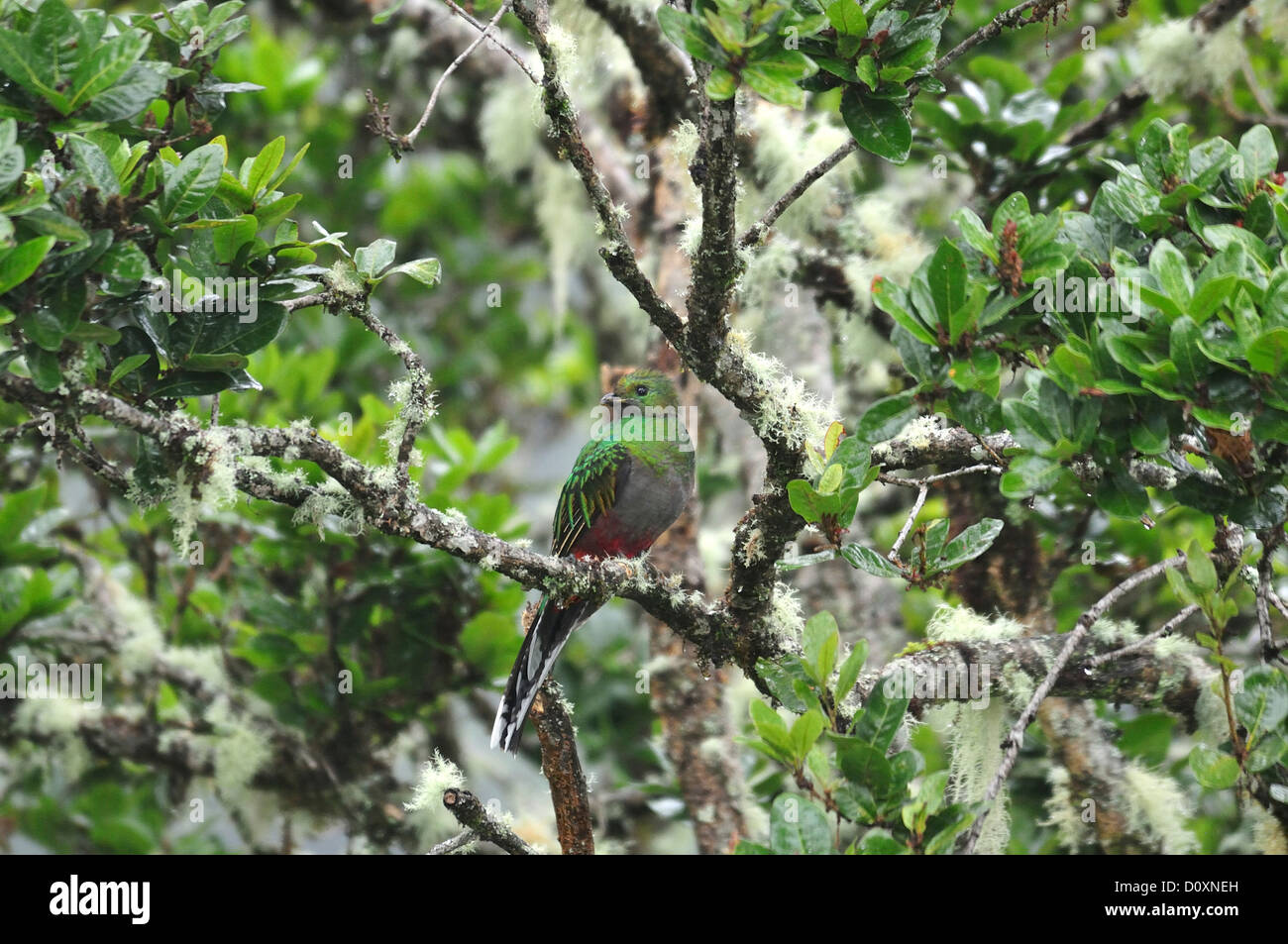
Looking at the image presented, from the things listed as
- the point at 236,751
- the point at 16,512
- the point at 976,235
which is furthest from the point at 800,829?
the point at 16,512

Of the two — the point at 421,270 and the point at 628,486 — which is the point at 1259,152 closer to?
the point at 421,270

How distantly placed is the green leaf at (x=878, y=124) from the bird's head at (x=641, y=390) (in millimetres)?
2205

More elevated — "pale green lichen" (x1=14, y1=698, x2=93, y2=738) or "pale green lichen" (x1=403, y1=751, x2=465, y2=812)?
"pale green lichen" (x1=14, y1=698, x2=93, y2=738)

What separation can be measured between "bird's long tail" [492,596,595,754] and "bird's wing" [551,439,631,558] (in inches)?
23.1

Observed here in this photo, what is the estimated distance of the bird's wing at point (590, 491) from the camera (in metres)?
4.50

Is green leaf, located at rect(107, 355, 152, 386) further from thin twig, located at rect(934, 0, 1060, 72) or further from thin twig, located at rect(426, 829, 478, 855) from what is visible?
thin twig, located at rect(934, 0, 1060, 72)

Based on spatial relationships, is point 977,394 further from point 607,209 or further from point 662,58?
point 662,58

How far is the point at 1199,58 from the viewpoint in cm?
496

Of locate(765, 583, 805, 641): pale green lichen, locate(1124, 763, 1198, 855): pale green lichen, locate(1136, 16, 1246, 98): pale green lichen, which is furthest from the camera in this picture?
locate(1136, 16, 1246, 98): pale green lichen

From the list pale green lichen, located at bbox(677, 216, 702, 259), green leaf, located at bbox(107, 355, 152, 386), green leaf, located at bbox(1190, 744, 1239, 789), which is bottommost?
green leaf, located at bbox(1190, 744, 1239, 789)

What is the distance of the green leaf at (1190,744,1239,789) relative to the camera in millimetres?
2461

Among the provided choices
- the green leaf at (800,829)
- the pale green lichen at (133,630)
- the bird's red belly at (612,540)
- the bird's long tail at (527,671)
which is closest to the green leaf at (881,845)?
the green leaf at (800,829)

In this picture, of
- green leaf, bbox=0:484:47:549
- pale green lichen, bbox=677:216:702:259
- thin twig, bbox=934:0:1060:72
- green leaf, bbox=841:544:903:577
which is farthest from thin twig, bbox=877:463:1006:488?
green leaf, bbox=0:484:47:549
